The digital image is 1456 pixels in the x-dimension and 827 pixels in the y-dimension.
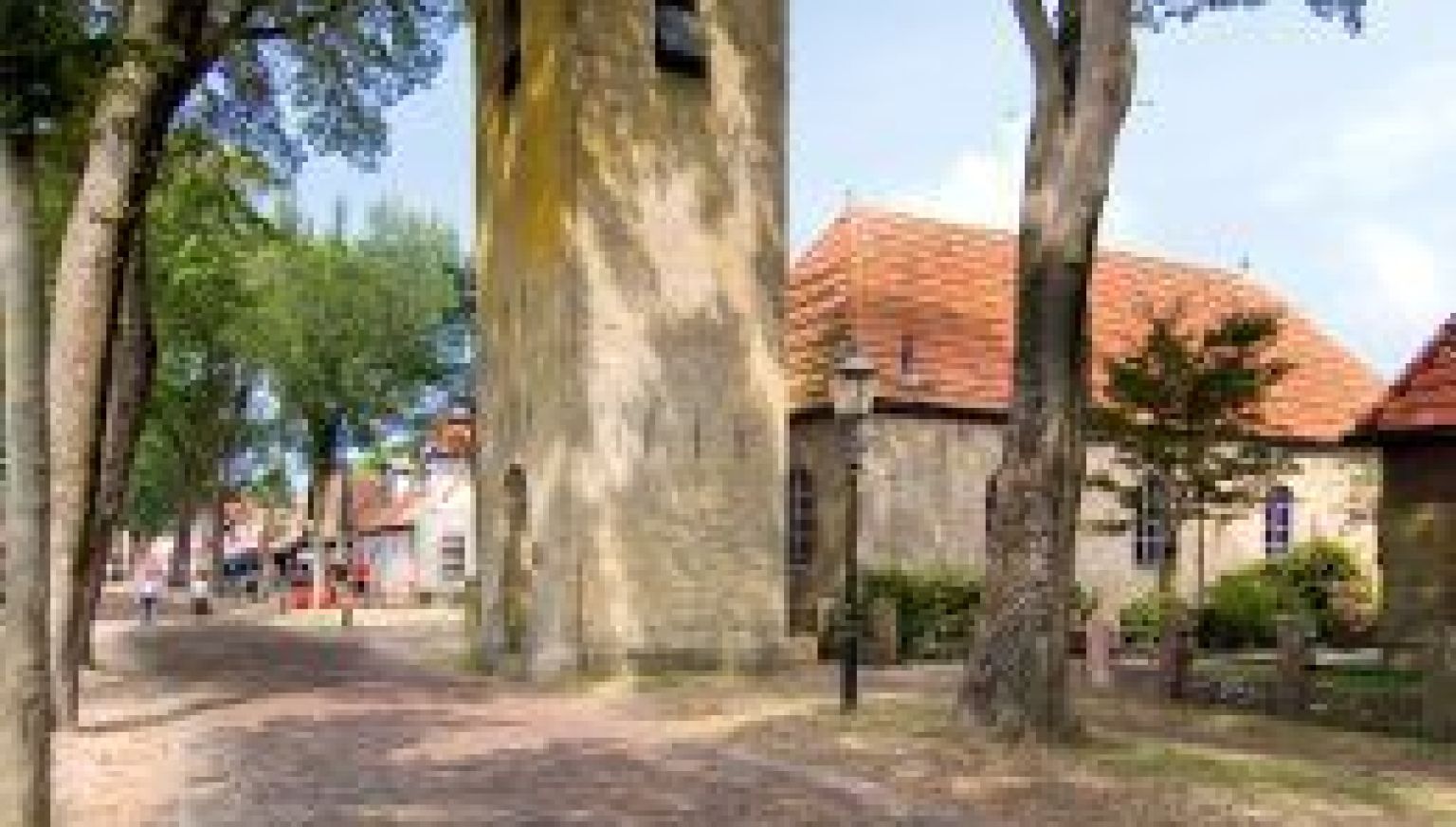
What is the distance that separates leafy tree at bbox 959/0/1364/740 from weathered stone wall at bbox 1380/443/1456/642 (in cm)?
1068

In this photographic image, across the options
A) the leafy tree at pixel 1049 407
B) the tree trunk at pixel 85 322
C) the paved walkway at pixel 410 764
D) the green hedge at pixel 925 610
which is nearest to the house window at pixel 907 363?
the green hedge at pixel 925 610

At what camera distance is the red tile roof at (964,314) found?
102 feet

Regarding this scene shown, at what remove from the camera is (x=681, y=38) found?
24.4m

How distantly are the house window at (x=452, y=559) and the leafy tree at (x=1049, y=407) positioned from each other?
52410mm

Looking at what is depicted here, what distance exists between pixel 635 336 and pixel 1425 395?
1174 centimetres

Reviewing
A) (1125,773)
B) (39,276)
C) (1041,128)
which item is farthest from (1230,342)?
(39,276)

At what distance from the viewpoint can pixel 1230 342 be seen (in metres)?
25.9

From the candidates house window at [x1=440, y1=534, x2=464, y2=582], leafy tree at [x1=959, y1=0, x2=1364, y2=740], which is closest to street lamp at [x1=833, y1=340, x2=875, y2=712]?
leafy tree at [x1=959, y1=0, x2=1364, y2=740]

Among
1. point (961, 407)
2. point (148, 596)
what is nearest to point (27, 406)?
point (961, 407)

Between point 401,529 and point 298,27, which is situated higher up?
point 298,27

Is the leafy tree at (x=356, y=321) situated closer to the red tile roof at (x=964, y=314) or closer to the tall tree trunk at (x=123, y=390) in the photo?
the red tile roof at (x=964, y=314)

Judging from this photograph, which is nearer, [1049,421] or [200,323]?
[1049,421]

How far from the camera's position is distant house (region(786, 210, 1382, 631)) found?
3030 centimetres

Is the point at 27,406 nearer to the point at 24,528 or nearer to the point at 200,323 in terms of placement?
the point at 24,528
